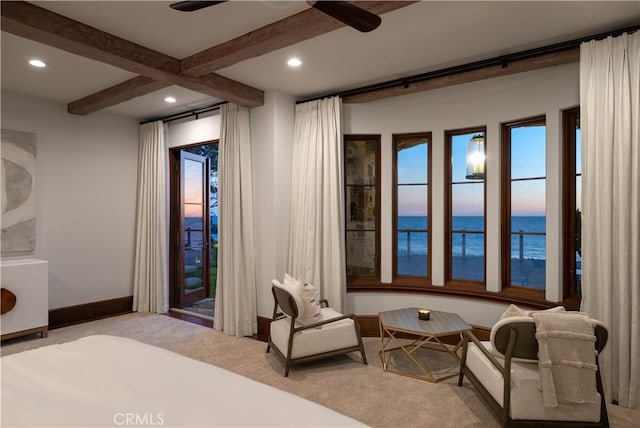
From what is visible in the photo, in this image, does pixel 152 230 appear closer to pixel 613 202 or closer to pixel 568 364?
pixel 568 364

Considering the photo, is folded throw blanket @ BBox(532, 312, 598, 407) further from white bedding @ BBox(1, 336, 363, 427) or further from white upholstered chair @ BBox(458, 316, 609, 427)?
white bedding @ BBox(1, 336, 363, 427)

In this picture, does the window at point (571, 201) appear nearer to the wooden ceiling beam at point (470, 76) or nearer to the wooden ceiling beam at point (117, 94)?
the wooden ceiling beam at point (470, 76)

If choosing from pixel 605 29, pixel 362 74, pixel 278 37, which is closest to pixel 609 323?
pixel 605 29

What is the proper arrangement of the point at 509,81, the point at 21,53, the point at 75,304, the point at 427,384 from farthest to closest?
the point at 75,304, the point at 509,81, the point at 21,53, the point at 427,384

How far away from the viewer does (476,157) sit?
12.8 feet

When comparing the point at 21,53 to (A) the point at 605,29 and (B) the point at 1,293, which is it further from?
(A) the point at 605,29

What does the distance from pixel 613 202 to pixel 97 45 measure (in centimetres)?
404

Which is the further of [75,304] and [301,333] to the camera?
[75,304]

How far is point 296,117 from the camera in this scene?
443cm

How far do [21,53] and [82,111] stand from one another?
4.49ft

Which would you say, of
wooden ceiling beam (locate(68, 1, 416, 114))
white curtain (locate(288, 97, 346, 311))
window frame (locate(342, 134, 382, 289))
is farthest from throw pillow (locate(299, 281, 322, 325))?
wooden ceiling beam (locate(68, 1, 416, 114))

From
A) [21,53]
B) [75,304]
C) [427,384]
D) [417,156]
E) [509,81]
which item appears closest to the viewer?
[427,384]

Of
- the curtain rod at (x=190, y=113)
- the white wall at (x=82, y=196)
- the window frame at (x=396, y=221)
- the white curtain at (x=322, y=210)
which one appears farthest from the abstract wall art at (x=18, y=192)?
the window frame at (x=396, y=221)

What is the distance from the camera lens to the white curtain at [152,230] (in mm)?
5199
